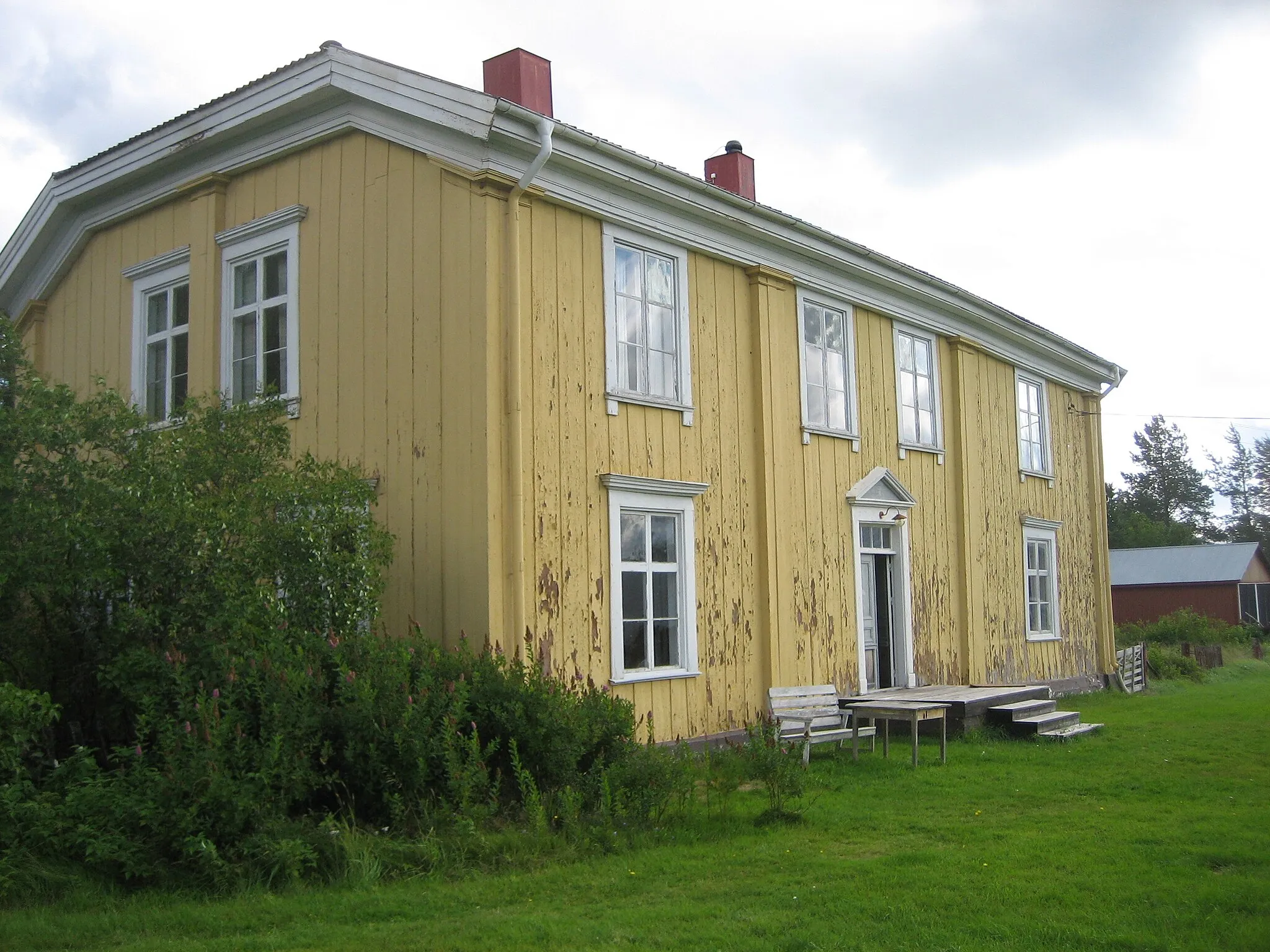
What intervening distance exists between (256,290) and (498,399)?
363 centimetres

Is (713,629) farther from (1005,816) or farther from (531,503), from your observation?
(1005,816)

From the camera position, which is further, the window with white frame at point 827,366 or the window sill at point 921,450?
the window sill at point 921,450

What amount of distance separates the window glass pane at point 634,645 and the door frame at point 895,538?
4.21 meters

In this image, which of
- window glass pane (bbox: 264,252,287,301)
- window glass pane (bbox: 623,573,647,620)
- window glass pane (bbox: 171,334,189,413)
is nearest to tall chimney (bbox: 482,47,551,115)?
window glass pane (bbox: 264,252,287,301)

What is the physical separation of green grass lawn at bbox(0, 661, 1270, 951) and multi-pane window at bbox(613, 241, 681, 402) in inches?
172

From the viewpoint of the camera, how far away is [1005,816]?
368 inches

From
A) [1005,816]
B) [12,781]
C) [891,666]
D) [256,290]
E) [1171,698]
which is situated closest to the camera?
[12,781]

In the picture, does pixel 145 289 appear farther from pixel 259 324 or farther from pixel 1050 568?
pixel 1050 568

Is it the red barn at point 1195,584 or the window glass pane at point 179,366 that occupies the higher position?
the window glass pane at point 179,366

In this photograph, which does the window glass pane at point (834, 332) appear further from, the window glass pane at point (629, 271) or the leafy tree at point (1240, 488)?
the leafy tree at point (1240, 488)

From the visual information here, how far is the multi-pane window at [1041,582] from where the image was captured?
65.2ft

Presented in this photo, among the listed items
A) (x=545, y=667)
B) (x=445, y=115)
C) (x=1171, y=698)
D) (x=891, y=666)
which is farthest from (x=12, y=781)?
(x=1171, y=698)

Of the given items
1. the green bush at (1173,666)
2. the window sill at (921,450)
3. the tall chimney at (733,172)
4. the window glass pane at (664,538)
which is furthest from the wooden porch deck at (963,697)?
the green bush at (1173,666)

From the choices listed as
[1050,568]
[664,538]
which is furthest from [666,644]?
[1050,568]
